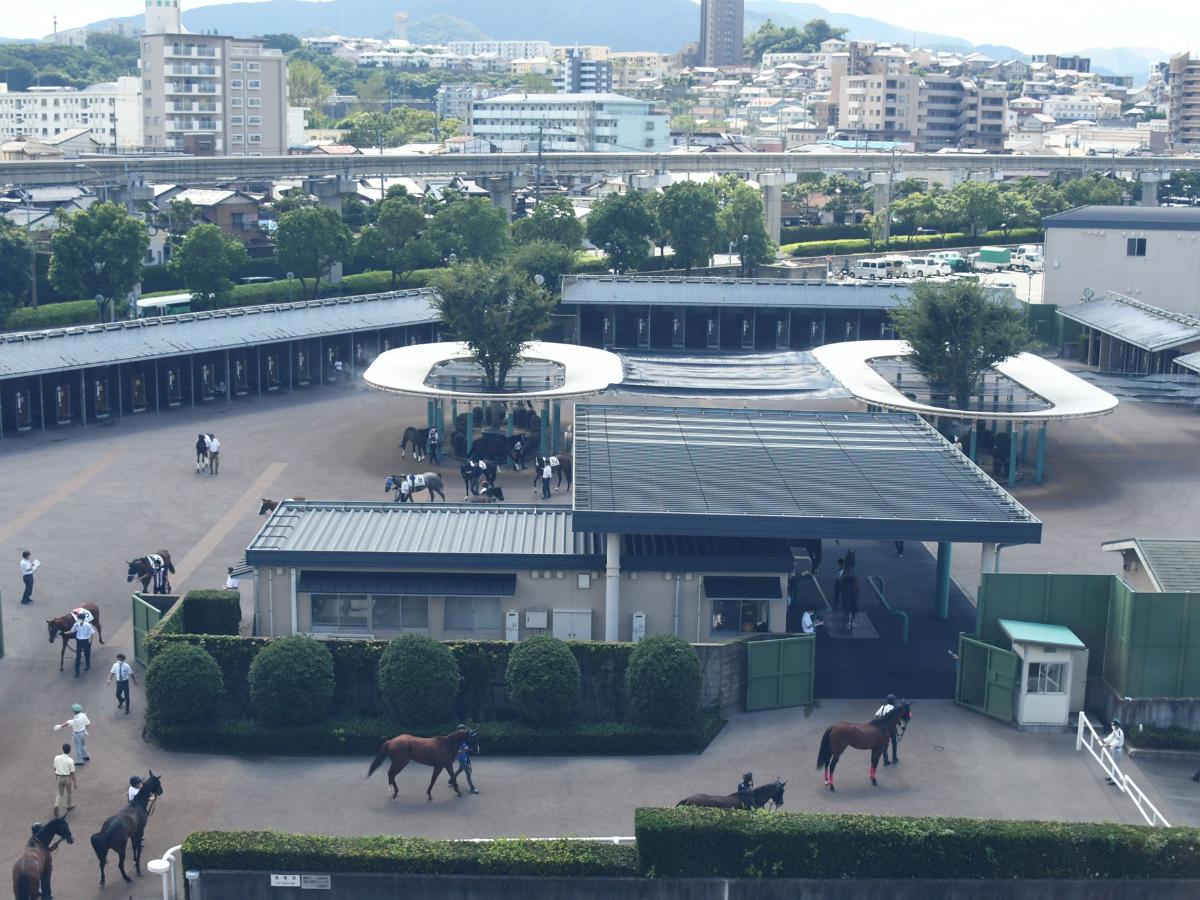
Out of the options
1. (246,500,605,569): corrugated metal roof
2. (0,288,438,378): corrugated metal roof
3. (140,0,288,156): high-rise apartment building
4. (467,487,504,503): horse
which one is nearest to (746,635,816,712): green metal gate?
(246,500,605,569): corrugated metal roof

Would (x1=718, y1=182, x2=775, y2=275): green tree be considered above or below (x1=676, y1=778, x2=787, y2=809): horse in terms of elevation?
above

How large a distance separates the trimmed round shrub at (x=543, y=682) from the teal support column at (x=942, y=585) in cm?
855

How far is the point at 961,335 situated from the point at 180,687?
1017 inches

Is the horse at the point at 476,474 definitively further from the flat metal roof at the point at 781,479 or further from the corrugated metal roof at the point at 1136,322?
the corrugated metal roof at the point at 1136,322

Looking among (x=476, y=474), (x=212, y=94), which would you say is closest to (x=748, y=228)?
(x=476, y=474)

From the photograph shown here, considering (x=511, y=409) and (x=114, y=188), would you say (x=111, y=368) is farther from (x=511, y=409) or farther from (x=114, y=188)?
(x=114, y=188)

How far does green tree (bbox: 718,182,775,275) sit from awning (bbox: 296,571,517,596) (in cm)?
5273

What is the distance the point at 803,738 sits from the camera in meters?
22.1

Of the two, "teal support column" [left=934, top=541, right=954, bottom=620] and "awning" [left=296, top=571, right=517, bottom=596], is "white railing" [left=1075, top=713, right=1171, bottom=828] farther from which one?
"awning" [left=296, top=571, right=517, bottom=596]

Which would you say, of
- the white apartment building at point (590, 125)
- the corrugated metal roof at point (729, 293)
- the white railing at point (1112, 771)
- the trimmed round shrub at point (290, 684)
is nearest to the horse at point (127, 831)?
the trimmed round shrub at point (290, 684)

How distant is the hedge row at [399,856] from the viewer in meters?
17.1

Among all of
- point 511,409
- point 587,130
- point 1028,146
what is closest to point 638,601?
point 511,409

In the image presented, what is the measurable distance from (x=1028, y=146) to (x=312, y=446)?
561ft

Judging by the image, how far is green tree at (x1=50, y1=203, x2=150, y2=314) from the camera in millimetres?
55062
